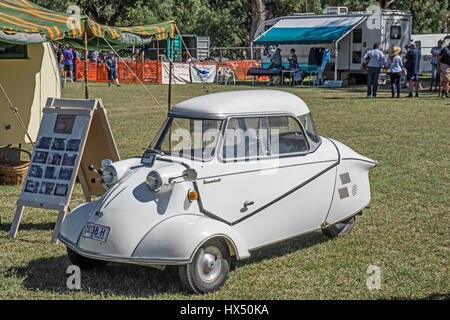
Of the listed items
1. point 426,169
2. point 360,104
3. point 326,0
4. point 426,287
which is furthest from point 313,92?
point 326,0

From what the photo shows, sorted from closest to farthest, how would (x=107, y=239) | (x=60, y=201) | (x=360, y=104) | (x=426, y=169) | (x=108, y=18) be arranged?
(x=107, y=239) < (x=60, y=201) < (x=426, y=169) < (x=360, y=104) < (x=108, y=18)

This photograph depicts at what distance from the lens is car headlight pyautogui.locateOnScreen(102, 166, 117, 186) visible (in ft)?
18.9

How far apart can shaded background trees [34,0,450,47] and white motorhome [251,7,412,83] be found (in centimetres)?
1629

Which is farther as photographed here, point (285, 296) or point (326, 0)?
point (326, 0)

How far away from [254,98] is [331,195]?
1.29m

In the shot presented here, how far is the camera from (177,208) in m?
5.36

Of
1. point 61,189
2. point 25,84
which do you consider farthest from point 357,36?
point 61,189

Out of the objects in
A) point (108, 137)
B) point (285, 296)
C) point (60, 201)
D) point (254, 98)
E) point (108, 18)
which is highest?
point (108, 18)

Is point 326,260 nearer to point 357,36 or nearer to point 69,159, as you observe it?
point 69,159

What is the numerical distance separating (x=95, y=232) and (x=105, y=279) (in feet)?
1.72

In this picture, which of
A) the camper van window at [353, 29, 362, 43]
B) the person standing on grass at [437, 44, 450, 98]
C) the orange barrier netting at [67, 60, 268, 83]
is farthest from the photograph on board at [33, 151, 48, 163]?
the orange barrier netting at [67, 60, 268, 83]

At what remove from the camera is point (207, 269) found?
5.34m

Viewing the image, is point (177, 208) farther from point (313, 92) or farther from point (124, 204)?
point (313, 92)

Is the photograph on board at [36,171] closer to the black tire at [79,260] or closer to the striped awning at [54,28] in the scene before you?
the black tire at [79,260]
